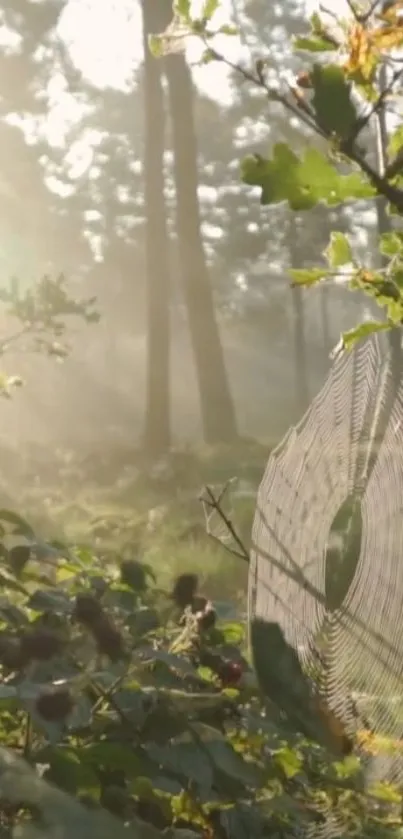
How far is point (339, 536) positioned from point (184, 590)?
103mm

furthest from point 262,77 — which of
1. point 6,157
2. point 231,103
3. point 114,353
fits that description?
point 114,353

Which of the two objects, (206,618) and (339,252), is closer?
(339,252)

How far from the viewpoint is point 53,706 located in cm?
53

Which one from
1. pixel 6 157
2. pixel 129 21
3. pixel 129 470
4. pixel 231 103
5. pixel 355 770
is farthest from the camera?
pixel 231 103

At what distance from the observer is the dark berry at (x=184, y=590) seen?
72 cm

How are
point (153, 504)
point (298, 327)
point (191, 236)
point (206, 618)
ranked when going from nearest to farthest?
point (206, 618) → point (153, 504) → point (191, 236) → point (298, 327)

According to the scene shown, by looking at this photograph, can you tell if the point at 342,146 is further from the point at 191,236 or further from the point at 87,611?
the point at 191,236

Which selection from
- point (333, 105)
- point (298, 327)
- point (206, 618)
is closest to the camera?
point (333, 105)

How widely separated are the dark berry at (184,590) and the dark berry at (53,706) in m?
0.20

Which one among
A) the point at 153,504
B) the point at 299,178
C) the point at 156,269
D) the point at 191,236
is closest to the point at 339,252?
the point at 299,178

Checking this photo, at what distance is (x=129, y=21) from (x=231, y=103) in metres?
6.66

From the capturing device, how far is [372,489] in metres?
0.72

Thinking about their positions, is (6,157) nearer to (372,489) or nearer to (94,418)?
(94,418)

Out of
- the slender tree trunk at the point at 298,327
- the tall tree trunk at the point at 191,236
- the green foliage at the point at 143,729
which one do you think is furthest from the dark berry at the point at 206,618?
the slender tree trunk at the point at 298,327
